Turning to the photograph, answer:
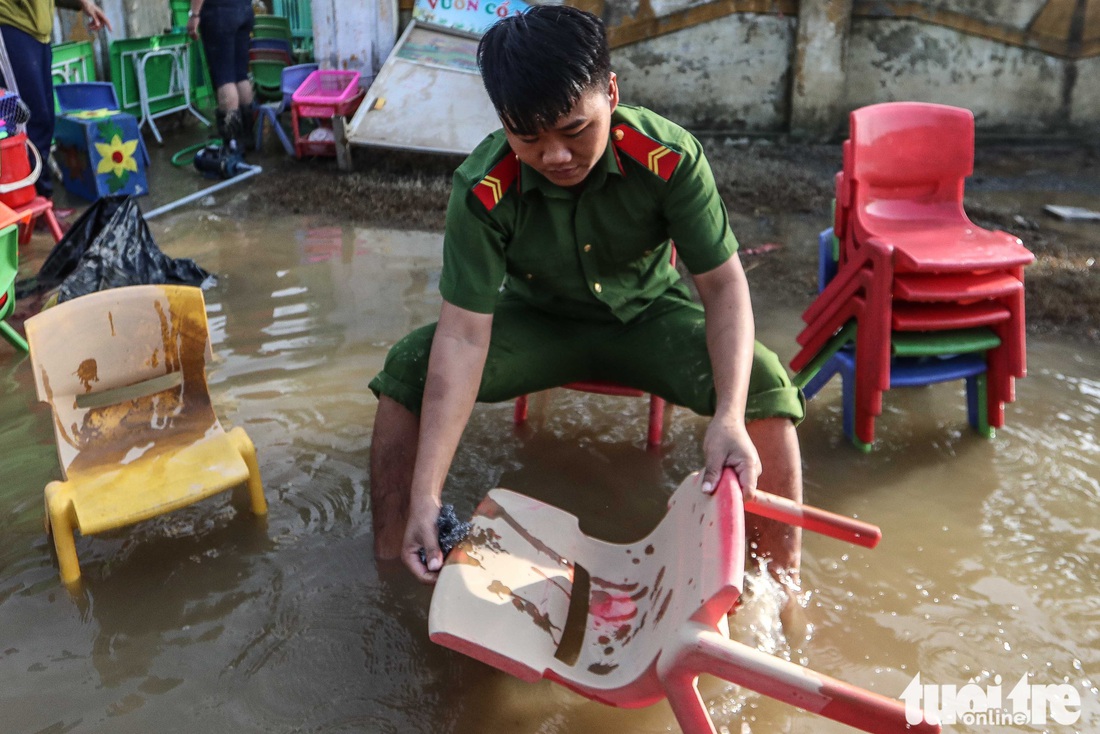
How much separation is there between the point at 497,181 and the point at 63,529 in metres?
1.41

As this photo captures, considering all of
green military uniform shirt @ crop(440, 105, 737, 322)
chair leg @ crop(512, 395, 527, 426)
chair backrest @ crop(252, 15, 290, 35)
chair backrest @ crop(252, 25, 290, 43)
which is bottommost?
chair leg @ crop(512, 395, 527, 426)

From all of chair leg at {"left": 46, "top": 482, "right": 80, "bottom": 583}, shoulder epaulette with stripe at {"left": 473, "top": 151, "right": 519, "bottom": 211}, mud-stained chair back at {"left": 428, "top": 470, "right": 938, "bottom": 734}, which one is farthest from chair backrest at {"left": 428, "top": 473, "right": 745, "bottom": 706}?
chair leg at {"left": 46, "top": 482, "right": 80, "bottom": 583}

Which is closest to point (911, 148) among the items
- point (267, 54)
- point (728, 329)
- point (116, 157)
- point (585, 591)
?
point (728, 329)

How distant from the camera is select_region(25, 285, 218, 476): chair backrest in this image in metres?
2.57

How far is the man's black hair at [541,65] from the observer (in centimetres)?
187

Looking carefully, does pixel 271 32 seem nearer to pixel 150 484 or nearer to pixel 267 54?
pixel 267 54

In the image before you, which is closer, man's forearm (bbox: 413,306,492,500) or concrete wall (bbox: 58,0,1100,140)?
man's forearm (bbox: 413,306,492,500)

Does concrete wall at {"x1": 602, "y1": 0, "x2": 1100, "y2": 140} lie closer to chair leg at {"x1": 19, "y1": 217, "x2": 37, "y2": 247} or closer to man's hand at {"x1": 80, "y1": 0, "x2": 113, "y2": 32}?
man's hand at {"x1": 80, "y1": 0, "x2": 113, "y2": 32}

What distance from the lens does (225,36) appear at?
7137 mm

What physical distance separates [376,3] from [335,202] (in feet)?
6.46

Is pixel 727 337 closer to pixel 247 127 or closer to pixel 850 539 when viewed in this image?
pixel 850 539

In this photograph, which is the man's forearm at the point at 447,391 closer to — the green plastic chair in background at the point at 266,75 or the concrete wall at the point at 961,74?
the concrete wall at the point at 961,74

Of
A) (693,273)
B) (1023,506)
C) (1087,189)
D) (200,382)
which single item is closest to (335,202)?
(200,382)

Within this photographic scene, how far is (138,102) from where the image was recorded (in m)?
8.03
